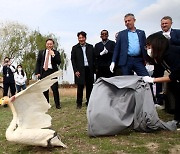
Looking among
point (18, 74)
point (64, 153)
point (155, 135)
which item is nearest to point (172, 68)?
point (155, 135)

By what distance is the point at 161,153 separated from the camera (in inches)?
184

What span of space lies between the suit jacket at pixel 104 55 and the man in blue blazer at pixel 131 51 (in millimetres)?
1680

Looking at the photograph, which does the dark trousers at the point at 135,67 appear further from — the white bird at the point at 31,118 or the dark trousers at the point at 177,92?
the white bird at the point at 31,118

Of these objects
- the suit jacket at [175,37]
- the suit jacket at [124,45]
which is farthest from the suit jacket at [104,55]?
the suit jacket at [175,37]

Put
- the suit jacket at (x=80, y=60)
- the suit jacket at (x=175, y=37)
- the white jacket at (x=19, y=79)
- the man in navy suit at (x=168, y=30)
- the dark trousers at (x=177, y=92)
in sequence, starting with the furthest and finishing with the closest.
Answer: the white jacket at (x=19, y=79), the suit jacket at (x=80, y=60), the man in navy suit at (x=168, y=30), the suit jacket at (x=175, y=37), the dark trousers at (x=177, y=92)

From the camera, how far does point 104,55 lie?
346 inches

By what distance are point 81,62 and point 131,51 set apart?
74.8 inches

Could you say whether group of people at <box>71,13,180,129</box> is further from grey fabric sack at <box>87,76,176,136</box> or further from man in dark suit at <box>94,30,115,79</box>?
grey fabric sack at <box>87,76,176,136</box>

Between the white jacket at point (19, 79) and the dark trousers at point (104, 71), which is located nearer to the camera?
the dark trousers at point (104, 71)

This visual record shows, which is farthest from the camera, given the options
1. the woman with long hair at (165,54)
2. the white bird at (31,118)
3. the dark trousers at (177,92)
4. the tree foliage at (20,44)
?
the tree foliage at (20,44)

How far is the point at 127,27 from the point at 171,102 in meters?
1.70

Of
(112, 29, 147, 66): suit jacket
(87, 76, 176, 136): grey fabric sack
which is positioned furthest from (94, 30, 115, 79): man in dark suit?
(87, 76, 176, 136): grey fabric sack

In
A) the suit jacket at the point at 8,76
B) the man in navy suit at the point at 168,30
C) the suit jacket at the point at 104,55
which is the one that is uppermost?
the man in navy suit at the point at 168,30

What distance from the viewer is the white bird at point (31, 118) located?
4773mm
